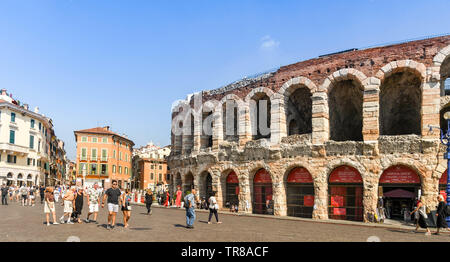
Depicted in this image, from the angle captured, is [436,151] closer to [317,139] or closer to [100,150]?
[317,139]

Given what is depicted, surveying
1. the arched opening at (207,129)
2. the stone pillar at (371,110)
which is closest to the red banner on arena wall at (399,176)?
the stone pillar at (371,110)

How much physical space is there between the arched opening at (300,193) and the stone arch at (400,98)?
18.3 feet

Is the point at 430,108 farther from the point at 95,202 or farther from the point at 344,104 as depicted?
the point at 95,202

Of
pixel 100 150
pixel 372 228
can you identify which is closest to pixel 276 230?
pixel 372 228

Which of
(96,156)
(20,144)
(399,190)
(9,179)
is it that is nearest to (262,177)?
(399,190)

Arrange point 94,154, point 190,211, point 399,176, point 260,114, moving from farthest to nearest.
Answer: point 94,154, point 260,114, point 399,176, point 190,211

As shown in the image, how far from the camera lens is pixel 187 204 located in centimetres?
1470

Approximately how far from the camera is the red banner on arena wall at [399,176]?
1856cm

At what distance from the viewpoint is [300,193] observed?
22562 millimetres

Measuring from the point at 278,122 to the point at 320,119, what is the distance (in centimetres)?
285

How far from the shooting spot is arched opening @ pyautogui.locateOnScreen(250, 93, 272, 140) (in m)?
25.1

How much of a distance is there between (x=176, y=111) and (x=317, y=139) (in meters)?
15.5

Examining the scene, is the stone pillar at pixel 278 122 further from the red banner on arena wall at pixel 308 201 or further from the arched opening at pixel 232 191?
the arched opening at pixel 232 191

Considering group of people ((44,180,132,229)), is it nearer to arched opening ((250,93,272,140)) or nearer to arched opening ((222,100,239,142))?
arched opening ((250,93,272,140))
